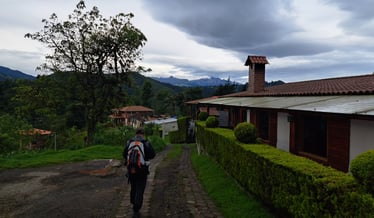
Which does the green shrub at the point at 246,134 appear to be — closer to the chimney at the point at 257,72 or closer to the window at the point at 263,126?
the window at the point at 263,126

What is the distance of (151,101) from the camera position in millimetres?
89000

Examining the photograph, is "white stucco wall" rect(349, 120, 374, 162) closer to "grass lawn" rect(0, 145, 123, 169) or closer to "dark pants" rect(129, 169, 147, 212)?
"dark pants" rect(129, 169, 147, 212)

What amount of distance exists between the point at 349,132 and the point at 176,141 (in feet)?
74.0

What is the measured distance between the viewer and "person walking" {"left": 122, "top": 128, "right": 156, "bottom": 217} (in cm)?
556

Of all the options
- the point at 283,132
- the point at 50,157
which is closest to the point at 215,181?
the point at 283,132

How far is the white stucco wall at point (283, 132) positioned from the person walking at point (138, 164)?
5.09 metres

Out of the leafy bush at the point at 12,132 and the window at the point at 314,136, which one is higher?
the window at the point at 314,136

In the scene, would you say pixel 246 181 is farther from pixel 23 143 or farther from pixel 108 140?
pixel 23 143

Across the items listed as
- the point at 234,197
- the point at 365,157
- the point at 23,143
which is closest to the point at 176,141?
the point at 23,143

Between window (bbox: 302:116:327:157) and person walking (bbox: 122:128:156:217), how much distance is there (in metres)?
4.97

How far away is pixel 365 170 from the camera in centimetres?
314

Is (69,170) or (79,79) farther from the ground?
(79,79)

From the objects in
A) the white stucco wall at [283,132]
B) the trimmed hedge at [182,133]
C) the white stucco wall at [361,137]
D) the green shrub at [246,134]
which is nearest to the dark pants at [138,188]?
the green shrub at [246,134]

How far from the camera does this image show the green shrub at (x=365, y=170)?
3100 mm
